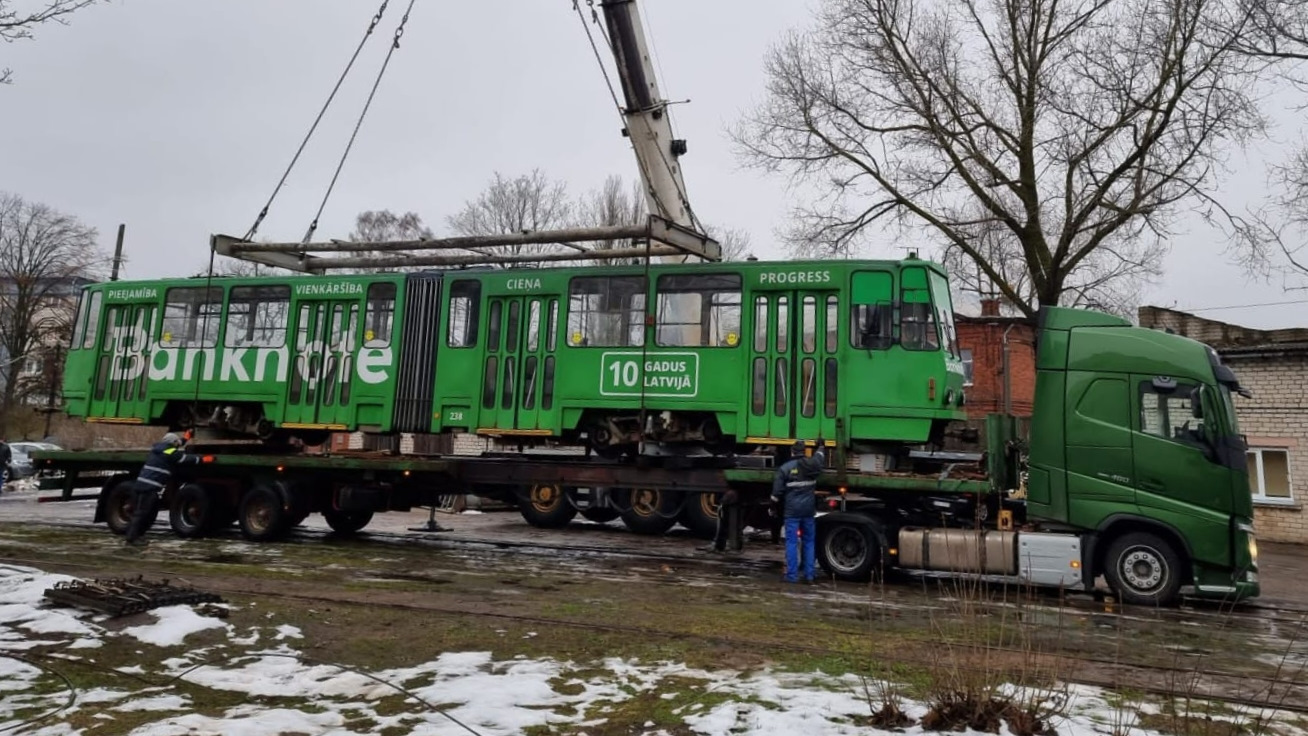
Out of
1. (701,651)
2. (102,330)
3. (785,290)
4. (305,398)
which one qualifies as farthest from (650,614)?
(102,330)

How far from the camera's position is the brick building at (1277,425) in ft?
56.0

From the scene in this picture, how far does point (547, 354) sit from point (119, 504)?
25.3 ft

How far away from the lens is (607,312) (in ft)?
37.2

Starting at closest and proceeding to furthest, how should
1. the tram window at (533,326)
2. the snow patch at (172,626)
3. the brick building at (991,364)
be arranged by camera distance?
the snow patch at (172,626) → the tram window at (533,326) → the brick building at (991,364)

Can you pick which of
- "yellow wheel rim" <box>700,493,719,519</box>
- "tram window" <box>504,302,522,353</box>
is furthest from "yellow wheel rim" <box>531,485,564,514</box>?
"tram window" <box>504,302,522,353</box>

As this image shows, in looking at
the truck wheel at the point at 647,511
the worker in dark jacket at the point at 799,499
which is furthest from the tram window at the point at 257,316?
the worker in dark jacket at the point at 799,499

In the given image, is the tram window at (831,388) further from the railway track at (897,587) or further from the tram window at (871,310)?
the railway track at (897,587)

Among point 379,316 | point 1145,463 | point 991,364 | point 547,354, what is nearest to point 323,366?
point 379,316

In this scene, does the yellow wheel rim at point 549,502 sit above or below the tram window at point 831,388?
below

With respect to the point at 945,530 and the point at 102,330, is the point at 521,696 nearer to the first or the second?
the point at 945,530

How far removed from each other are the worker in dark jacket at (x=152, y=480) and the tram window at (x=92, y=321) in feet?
9.80

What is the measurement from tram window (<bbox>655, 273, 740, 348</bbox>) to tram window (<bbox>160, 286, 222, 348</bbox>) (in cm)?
713

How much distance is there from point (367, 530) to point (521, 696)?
11.6 metres

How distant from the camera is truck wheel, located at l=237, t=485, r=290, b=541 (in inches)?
499
